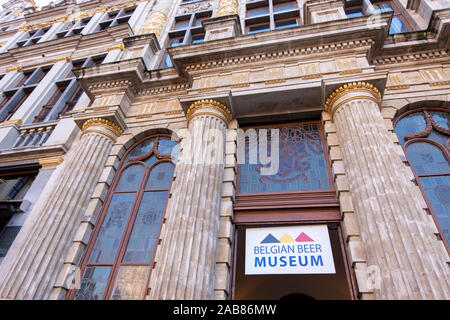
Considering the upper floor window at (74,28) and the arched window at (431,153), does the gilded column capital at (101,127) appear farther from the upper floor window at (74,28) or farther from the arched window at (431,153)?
the upper floor window at (74,28)

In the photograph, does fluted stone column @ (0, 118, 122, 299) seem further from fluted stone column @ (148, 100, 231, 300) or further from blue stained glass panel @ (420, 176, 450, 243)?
blue stained glass panel @ (420, 176, 450, 243)

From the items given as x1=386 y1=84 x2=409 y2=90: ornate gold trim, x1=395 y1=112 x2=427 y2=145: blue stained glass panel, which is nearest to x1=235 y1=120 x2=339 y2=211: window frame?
Answer: x1=395 y1=112 x2=427 y2=145: blue stained glass panel

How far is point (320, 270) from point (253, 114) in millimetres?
4272

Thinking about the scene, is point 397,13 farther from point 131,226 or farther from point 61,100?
point 61,100

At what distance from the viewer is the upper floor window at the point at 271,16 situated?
1098 centimetres

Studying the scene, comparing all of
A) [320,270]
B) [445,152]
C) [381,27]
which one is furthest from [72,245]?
[381,27]

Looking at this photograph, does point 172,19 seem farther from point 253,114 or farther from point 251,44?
point 253,114

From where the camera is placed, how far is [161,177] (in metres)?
7.20

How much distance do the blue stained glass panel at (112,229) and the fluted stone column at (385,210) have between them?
205 inches

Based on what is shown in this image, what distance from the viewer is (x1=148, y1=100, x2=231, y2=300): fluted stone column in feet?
14.4

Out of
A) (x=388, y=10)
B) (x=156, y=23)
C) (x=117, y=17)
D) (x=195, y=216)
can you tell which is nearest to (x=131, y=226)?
(x=195, y=216)

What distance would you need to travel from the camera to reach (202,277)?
14.7 feet

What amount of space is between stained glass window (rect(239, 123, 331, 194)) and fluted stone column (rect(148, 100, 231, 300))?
3.01ft

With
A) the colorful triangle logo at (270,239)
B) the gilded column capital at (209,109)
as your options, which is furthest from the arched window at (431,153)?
the gilded column capital at (209,109)
